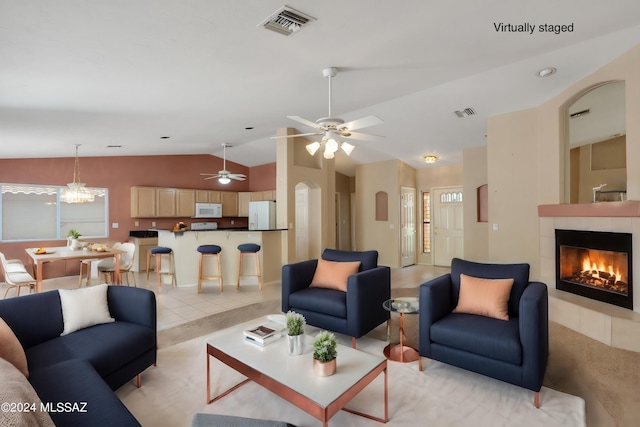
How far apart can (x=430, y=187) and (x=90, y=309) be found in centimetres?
743

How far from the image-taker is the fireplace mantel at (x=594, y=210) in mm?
3312

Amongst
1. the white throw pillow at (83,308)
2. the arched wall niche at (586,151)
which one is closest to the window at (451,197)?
the arched wall niche at (586,151)

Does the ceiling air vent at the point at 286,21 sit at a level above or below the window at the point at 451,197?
above

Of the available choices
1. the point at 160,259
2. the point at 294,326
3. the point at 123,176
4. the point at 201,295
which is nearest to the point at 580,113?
the point at 294,326

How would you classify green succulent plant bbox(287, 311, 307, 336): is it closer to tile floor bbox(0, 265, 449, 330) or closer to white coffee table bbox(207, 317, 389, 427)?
white coffee table bbox(207, 317, 389, 427)

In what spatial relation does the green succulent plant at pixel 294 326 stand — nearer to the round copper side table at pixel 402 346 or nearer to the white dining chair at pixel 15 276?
the round copper side table at pixel 402 346

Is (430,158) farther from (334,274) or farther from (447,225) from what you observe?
(334,274)

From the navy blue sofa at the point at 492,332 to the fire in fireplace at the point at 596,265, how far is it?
63.8 inches

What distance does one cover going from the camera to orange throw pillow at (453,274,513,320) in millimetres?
2666

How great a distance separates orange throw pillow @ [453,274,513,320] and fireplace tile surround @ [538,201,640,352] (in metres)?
1.53

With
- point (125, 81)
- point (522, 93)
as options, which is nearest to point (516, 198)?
point (522, 93)

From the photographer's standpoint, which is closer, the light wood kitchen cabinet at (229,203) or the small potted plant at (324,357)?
the small potted plant at (324,357)
